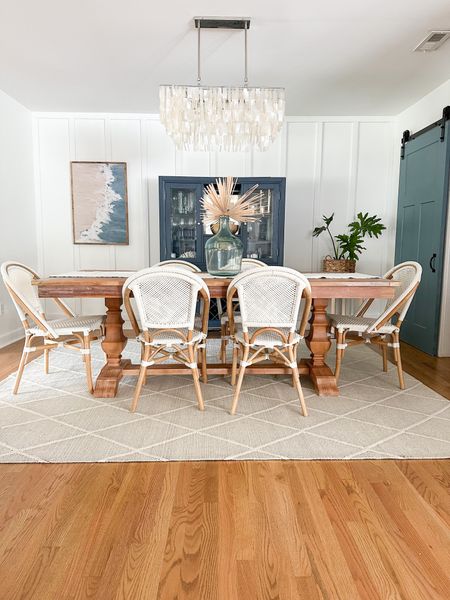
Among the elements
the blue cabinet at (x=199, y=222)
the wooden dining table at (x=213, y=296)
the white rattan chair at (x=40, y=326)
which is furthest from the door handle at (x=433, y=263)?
the white rattan chair at (x=40, y=326)

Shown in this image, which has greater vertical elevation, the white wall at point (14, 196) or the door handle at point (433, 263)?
the white wall at point (14, 196)

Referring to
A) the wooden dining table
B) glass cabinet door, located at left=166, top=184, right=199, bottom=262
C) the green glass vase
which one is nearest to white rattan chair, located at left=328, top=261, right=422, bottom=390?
the wooden dining table

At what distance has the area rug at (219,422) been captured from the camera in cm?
183

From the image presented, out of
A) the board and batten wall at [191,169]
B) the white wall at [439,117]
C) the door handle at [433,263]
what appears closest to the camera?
the white wall at [439,117]

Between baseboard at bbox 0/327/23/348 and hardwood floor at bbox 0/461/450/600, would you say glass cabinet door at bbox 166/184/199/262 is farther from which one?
hardwood floor at bbox 0/461/450/600

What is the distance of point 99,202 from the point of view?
15.1 ft

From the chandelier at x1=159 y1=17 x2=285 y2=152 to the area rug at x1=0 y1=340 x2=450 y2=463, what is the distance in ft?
5.99

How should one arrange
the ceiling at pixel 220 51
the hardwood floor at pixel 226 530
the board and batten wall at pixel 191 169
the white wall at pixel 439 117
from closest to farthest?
the hardwood floor at pixel 226 530
the ceiling at pixel 220 51
the white wall at pixel 439 117
the board and batten wall at pixel 191 169

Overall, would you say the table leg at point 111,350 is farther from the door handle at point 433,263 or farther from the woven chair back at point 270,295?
the door handle at point 433,263

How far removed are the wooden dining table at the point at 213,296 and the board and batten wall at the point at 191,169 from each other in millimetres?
2160

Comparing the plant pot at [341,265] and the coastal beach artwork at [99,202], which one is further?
the coastal beach artwork at [99,202]

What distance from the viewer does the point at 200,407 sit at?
2295 mm

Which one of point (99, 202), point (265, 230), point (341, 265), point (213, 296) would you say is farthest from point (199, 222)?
point (213, 296)

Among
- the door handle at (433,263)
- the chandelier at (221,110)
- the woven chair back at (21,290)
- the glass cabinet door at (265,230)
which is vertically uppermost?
the chandelier at (221,110)
